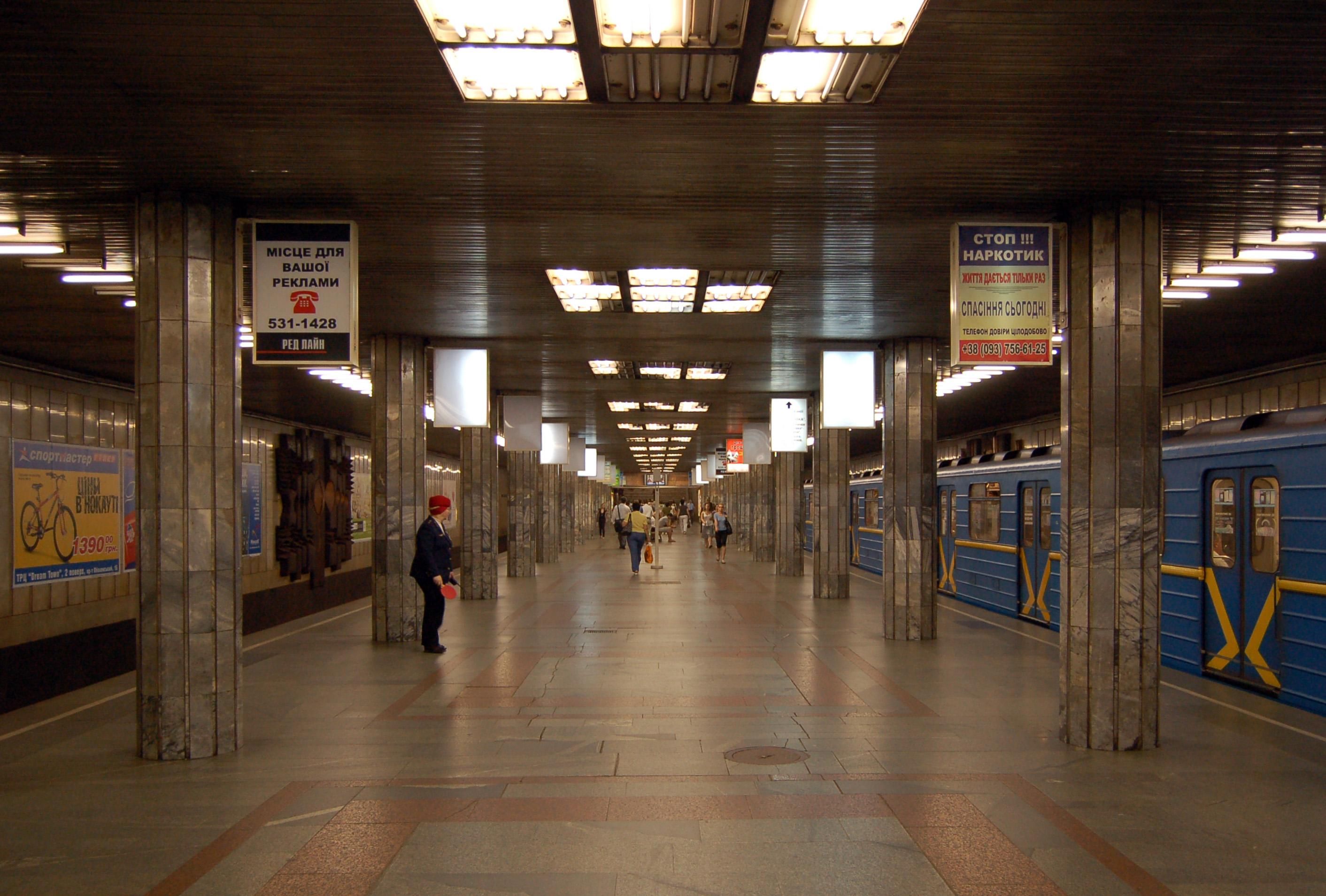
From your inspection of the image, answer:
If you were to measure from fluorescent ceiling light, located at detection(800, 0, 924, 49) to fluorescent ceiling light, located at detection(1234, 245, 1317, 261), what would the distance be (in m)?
5.71

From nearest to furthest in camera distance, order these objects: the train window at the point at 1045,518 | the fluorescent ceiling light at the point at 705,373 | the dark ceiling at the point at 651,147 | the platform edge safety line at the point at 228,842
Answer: the dark ceiling at the point at 651,147 → the platform edge safety line at the point at 228,842 → the train window at the point at 1045,518 → the fluorescent ceiling light at the point at 705,373

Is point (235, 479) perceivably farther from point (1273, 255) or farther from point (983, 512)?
point (983, 512)

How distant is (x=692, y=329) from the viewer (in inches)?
532

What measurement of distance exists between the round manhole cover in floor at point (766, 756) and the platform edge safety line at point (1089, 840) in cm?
153

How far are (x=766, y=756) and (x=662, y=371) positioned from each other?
10778 mm

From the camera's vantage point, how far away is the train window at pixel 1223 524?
33.7ft

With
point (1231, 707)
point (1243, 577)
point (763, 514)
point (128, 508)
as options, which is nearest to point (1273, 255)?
point (1243, 577)

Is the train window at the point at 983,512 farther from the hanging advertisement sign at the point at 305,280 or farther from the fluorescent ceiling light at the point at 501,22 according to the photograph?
the fluorescent ceiling light at the point at 501,22

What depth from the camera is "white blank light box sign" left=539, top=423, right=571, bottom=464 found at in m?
26.7

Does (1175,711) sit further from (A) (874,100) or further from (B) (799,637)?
(A) (874,100)

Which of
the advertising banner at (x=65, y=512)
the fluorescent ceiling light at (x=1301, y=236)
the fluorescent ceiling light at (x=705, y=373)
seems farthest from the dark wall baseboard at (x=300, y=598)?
the fluorescent ceiling light at (x=1301, y=236)

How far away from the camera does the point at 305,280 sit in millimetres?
8055

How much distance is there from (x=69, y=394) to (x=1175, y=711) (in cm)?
1441

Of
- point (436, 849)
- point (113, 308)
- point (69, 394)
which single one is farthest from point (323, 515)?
point (436, 849)
